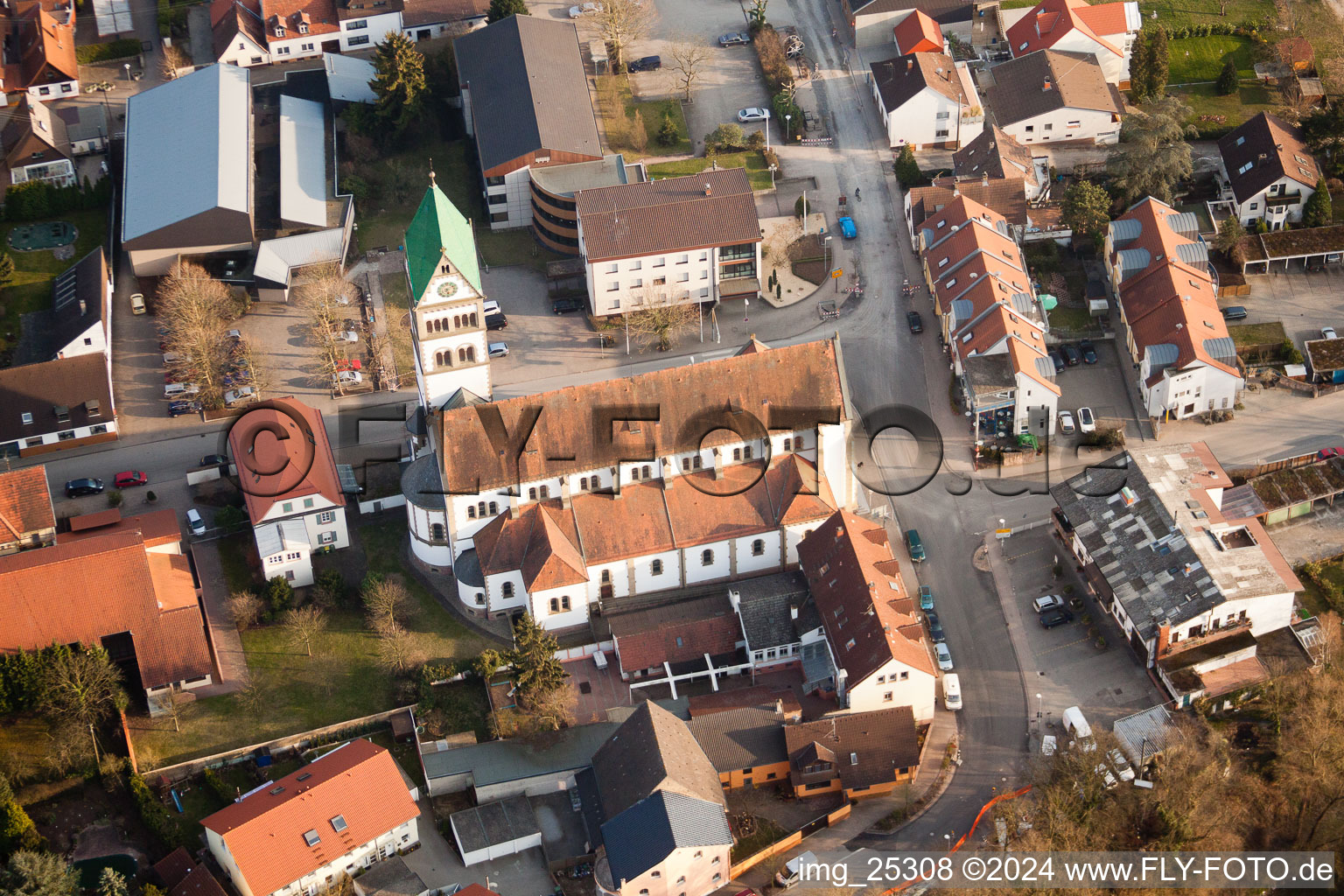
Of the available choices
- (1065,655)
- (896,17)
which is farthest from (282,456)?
(896,17)

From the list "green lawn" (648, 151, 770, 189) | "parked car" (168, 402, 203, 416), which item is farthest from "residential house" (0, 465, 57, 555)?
"green lawn" (648, 151, 770, 189)

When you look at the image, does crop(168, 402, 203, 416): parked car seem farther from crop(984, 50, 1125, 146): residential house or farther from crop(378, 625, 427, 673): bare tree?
crop(984, 50, 1125, 146): residential house

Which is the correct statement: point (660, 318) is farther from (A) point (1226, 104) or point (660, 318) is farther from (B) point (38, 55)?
(B) point (38, 55)

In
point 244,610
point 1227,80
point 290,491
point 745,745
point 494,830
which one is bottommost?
point 494,830

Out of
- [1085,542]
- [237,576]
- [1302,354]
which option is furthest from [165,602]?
[1302,354]

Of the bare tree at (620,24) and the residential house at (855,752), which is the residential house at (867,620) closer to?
the residential house at (855,752)

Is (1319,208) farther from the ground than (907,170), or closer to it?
closer to it

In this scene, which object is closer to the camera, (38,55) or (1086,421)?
(1086,421)
